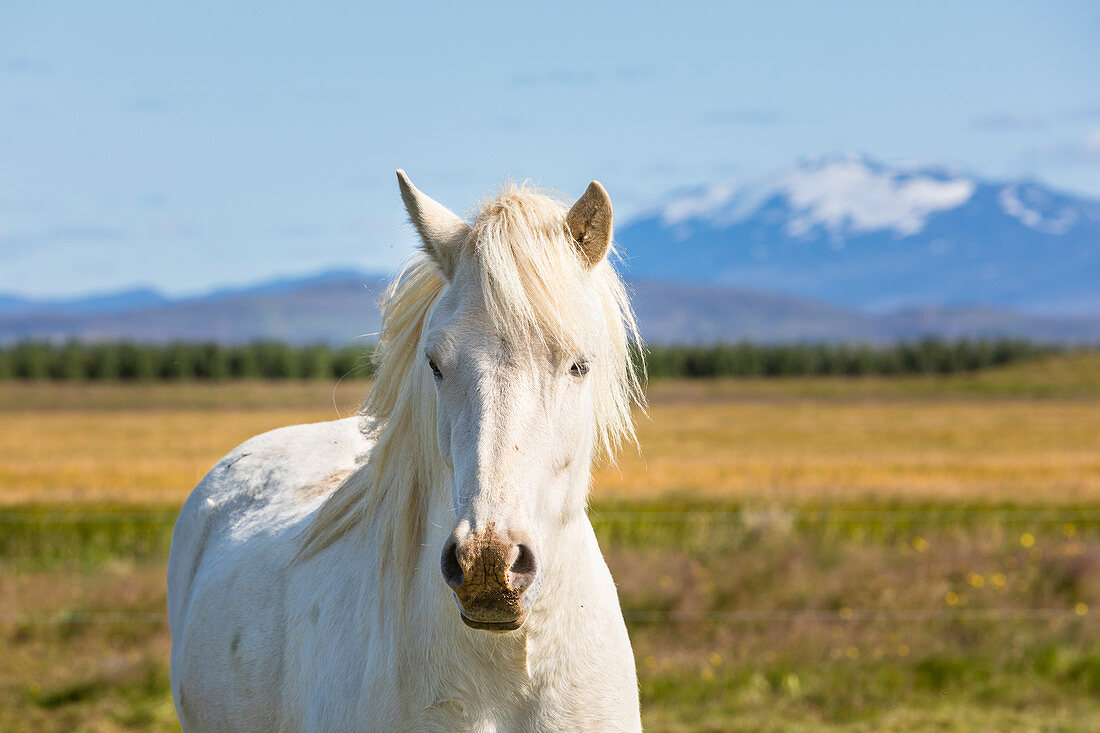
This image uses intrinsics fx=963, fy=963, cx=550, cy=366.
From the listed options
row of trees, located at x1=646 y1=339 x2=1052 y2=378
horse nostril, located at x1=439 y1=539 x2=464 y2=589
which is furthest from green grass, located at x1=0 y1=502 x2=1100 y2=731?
row of trees, located at x1=646 y1=339 x2=1052 y2=378

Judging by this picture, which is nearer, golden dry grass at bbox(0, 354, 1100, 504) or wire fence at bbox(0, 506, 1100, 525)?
wire fence at bbox(0, 506, 1100, 525)

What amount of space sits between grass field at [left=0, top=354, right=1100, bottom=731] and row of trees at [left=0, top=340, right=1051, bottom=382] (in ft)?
168

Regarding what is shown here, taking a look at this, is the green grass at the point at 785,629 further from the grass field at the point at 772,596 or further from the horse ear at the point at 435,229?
the horse ear at the point at 435,229

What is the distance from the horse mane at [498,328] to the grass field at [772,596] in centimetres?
63

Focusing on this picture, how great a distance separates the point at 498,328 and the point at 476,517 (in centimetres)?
46

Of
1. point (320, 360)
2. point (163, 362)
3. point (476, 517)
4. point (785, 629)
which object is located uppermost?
point (476, 517)

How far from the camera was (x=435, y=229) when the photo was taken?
236 cm

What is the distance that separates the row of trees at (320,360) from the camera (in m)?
64.2

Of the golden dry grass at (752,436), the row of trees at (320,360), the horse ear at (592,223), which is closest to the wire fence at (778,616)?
the golden dry grass at (752,436)

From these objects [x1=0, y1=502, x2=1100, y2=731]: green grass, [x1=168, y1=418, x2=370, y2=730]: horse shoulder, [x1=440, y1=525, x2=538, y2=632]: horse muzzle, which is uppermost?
[x1=440, y1=525, x2=538, y2=632]: horse muzzle

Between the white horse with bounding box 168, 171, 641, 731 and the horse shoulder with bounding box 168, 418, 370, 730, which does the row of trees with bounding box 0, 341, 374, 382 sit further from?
the white horse with bounding box 168, 171, 641, 731

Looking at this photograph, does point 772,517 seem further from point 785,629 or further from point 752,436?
Result: point 752,436

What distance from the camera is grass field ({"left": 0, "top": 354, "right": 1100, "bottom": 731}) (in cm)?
594

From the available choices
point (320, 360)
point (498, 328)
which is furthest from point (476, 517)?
point (320, 360)
